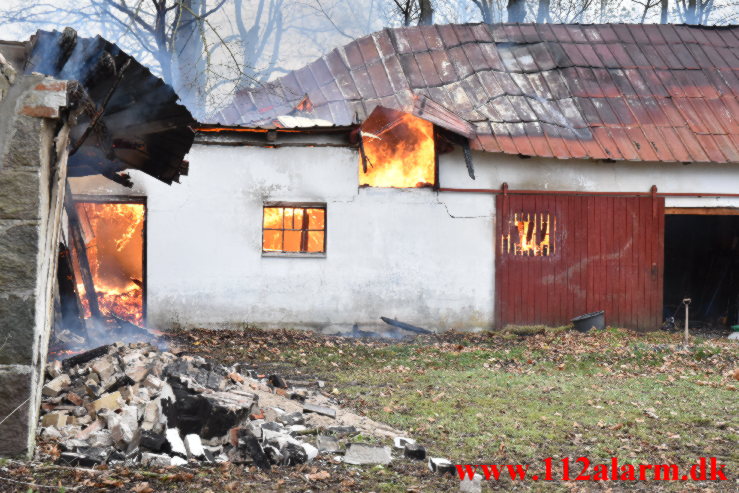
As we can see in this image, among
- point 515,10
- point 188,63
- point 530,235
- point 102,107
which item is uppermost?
point 515,10

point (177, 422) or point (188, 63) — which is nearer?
point (177, 422)

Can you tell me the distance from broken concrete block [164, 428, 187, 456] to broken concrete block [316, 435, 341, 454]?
3.66 feet

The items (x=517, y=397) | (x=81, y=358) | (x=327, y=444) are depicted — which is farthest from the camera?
(x=517, y=397)

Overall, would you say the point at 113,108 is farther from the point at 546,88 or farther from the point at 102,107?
the point at 546,88

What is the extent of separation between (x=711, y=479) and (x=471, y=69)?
1231 centimetres

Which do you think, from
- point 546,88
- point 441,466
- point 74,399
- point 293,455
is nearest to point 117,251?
point 546,88

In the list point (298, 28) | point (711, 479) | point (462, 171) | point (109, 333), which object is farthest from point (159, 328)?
point (298, 28)

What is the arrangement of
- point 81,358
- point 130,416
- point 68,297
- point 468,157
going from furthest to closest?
point 468,157, point 68,297, point 81,358, point 130,416

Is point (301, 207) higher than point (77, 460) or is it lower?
higher

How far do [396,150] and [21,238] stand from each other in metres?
10.3

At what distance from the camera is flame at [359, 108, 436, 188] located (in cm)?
1416

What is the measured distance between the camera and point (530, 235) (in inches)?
565

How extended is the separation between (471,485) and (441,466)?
370 mm

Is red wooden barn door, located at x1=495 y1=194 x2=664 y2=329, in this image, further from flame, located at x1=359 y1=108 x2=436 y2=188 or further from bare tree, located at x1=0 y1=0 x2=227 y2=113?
bare tree, located at x1=0 y1=0 x2=227 y2=113
